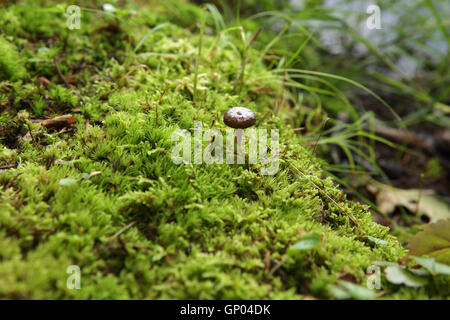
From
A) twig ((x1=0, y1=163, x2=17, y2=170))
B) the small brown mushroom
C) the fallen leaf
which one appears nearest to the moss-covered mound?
twig ((x1=0, y1=163, x2=17, y2=170))

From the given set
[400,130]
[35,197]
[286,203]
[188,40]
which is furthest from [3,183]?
[400,130]

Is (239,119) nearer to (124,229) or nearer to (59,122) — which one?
(124,229)

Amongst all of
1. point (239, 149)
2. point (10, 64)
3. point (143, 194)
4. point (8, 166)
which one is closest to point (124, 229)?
point (143, 194)

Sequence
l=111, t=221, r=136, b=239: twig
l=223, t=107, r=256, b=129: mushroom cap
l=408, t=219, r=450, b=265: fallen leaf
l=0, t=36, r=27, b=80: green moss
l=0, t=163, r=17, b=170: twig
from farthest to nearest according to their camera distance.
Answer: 1. l=0, t=36, r=27, b=80: green moss
2. l=223, t=107, r=256, b=129: mushroom cap
3. l=0, t=163, r=17, b=170: twig
4. l=408, t=219, r=450, b=265: fallen leaf
5. l=111, t=221, r=136, b=239: twig

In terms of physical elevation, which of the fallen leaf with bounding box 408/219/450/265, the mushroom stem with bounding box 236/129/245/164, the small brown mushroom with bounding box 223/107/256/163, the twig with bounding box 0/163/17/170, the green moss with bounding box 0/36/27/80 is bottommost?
the fallen leaf with bounding box 408/219/450/265

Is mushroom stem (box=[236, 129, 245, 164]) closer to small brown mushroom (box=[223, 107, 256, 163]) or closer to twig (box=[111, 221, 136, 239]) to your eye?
small brown mushroom (box=[223, 107, 256, 163])

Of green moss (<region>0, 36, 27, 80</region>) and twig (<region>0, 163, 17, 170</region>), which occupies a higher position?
green moss (<region>0, 36, 27, 80</region>)
